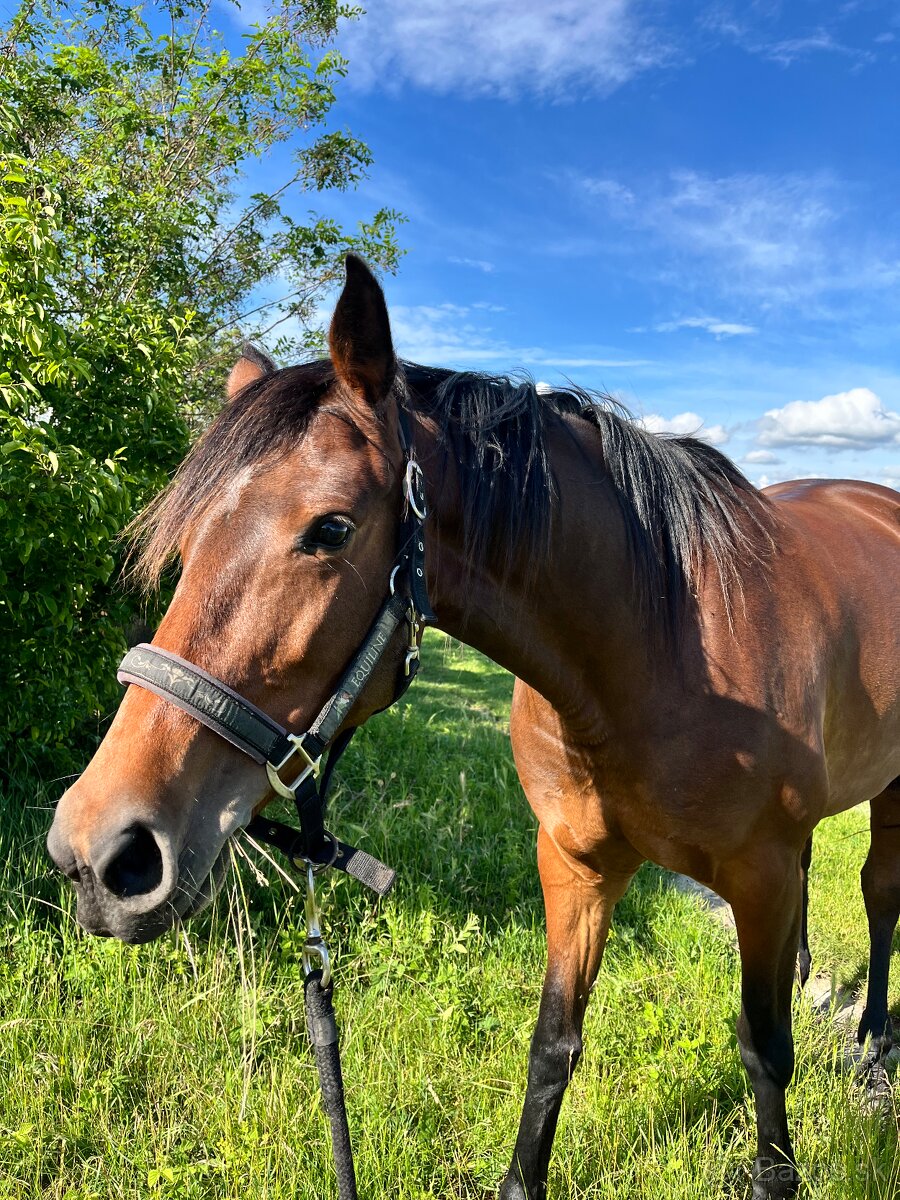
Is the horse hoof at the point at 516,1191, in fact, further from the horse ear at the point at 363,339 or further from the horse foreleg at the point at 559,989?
the horse ear at the point at 363,339

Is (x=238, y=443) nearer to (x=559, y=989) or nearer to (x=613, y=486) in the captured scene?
(x=613, y=486)

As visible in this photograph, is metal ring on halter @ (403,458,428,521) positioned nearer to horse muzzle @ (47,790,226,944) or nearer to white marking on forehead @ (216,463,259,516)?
white marking on forehead @ (216,463,259,516)

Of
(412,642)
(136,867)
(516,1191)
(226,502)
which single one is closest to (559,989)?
(516,1191)

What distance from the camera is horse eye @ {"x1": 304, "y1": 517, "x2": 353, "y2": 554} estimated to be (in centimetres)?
131

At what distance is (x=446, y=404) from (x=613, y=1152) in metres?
2.22

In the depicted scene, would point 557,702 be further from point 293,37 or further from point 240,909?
point 293,37

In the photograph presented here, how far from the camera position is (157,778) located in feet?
3.90

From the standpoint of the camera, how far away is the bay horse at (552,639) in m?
1.26

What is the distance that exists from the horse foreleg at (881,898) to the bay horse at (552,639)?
817 mm

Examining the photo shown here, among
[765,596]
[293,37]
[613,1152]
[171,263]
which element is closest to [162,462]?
[171,263]

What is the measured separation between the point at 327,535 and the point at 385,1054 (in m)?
2.00

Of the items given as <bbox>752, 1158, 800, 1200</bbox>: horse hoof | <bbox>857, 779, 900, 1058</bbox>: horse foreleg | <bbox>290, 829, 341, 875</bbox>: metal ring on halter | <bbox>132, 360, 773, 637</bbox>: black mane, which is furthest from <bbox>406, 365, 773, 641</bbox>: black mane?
<bbox>857, 779, 900, 1058</bbox>: horse foreleg

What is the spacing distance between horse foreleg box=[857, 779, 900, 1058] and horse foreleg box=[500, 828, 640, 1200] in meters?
1.62

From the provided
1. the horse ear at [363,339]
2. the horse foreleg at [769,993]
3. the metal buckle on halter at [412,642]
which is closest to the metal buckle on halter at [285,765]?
the metal buckle on halter at [412,642]
